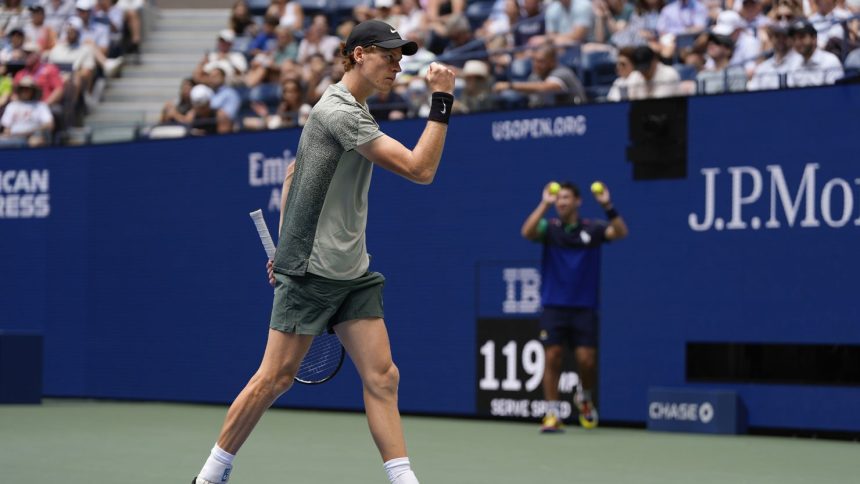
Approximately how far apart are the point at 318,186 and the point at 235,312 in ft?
28.9

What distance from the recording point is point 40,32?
1922 cm

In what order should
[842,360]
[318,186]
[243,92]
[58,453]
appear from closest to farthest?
1. [318,186]
2. [58,453]
3. [842,360]
4. [243,92]

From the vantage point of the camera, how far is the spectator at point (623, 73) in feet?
39.4

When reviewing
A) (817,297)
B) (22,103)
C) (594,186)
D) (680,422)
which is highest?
(22,103)

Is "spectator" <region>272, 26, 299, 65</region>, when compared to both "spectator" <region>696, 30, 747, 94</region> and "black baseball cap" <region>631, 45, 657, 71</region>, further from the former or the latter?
"spectator" <region>696, 30, 747, 94</region>

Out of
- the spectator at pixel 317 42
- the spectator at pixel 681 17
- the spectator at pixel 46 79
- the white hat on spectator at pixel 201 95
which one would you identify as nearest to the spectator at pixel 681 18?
the spectator at pixel 681 17

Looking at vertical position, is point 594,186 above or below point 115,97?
below

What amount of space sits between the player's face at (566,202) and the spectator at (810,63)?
189 cm

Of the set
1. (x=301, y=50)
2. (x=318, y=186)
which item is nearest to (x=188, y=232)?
(x=301, y=50)

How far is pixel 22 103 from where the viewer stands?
16.6m

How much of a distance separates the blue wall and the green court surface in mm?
745

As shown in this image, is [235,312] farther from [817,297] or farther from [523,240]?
[817,297]

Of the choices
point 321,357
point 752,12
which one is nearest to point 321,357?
point 321,357

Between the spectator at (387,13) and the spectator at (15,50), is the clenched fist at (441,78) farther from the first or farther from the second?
the spectator at (15,50)
